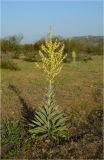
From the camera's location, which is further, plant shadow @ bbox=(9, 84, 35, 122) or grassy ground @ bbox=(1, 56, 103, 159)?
plant shadow @ bbox=(9, 84, 35, 122)

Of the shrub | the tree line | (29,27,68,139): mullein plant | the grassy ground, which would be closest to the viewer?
the grassy ground

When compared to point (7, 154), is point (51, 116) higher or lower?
higher

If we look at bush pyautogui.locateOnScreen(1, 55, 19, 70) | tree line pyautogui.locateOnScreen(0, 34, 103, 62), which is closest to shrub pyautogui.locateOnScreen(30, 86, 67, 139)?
bush pyautogui.locateOnScreen(1, 55, 19, 70)

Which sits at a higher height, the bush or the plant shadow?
the bush

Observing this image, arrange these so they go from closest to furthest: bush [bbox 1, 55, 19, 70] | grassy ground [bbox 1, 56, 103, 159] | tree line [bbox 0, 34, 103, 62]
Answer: grassy ground [bbox 1, 56, 103, 159]
bush [bbox 1, 55, 19, 70]
tree line [bbox 0, 34, 103, 62]

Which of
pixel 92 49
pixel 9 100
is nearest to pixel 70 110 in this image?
pixel 9 100

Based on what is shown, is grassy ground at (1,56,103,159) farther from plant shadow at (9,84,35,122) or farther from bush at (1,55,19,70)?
bush at (1,55,19,70)

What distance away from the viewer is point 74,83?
17906mm

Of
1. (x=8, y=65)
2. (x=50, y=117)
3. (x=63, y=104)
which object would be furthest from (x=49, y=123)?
(x=8, y=65)

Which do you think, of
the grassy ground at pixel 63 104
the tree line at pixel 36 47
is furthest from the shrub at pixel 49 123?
the tree line at pixel 36 47

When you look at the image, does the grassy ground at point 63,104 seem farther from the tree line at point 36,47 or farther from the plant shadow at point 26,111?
the tree line at point 36,47

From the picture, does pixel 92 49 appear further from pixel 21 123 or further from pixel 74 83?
pixel 21 123

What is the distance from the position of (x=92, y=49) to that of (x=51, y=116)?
44.8m

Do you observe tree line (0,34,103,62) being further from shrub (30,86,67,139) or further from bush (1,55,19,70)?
shrub (30,86,67,139)
